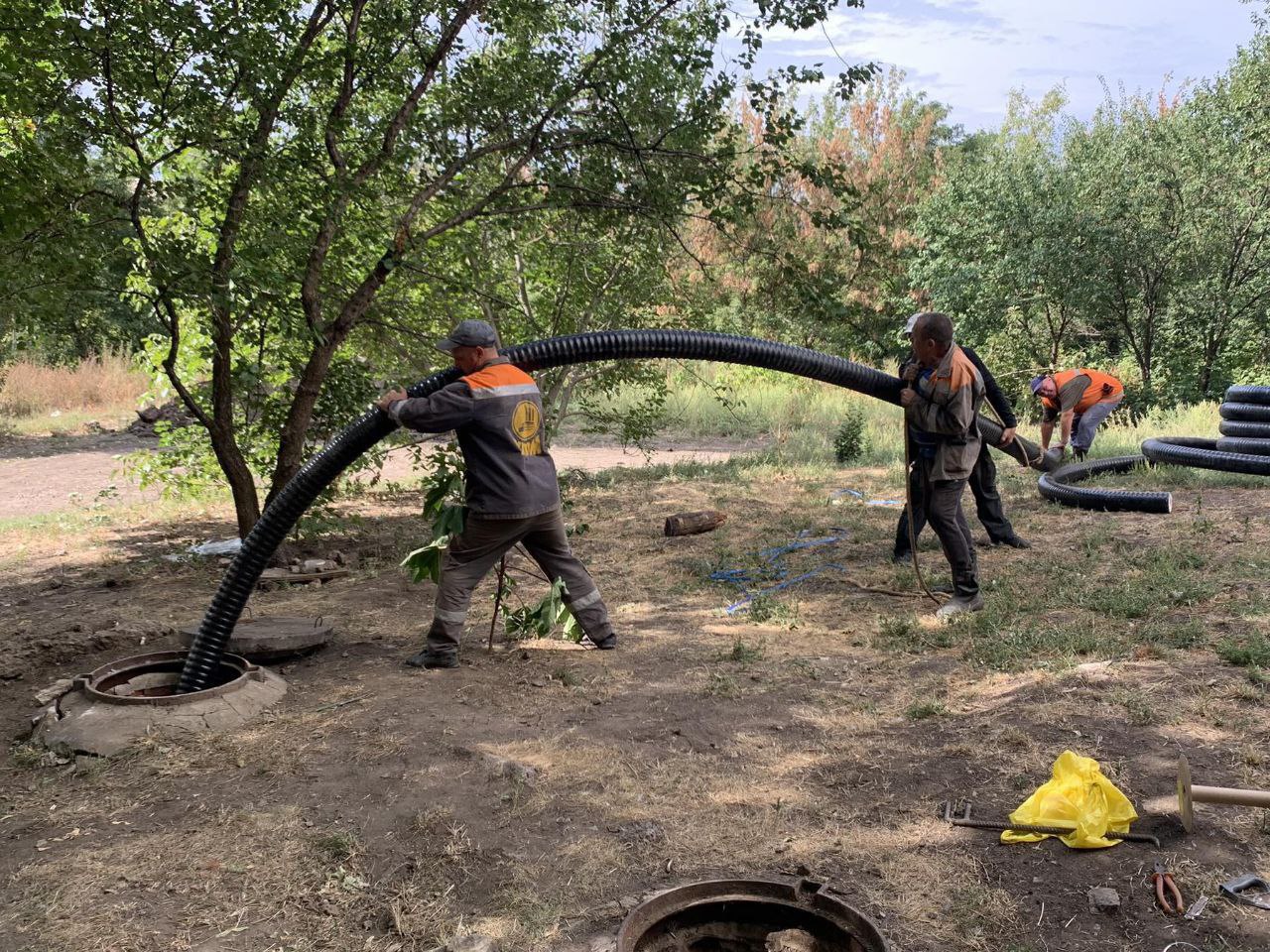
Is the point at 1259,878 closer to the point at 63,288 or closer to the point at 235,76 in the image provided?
the point at 235,76

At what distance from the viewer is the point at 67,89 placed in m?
5.77

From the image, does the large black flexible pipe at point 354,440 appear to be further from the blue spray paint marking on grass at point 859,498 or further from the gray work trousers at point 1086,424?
the gray work trousers at point 1086,424

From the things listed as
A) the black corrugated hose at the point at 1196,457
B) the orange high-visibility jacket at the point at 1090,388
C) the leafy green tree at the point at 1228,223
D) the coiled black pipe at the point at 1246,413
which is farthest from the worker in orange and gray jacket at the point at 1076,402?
the leafy green tree at the point at 1228,223

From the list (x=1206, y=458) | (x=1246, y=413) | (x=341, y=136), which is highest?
(x=341, y=136)

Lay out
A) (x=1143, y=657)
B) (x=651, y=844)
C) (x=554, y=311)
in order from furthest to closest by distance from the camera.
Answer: (x=554, y=311), (x=1143, y=657), (x=651, y=844)

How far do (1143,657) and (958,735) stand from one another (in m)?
1.43

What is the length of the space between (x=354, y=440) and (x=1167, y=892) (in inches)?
168

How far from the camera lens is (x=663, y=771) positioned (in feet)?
14.4

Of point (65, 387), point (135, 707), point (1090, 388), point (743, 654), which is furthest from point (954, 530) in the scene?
point (65, 387)

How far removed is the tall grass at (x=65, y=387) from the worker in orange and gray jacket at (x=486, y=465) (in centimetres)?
1732

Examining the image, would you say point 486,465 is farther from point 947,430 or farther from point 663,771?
point 947,430

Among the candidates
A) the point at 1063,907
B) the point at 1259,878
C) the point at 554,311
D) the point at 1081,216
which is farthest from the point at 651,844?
the point at 1081,216

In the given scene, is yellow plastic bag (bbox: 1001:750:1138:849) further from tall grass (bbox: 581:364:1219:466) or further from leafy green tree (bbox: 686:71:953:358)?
leafy green tree (bbox: 686:71:953:358)

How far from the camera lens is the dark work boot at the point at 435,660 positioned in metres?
5.80
